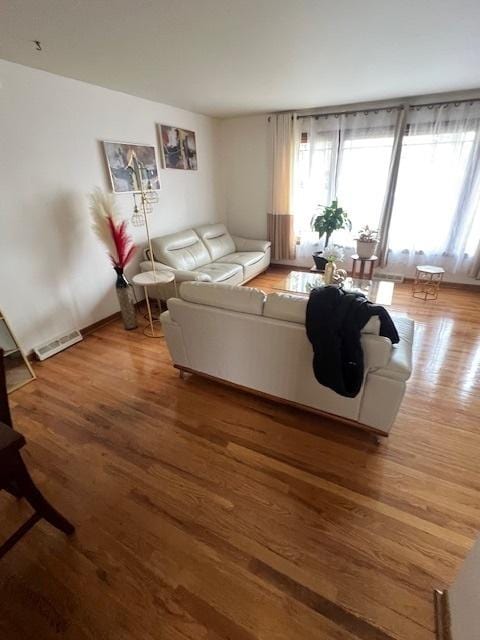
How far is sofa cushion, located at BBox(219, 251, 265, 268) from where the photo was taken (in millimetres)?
3984

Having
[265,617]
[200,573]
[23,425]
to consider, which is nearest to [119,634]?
[200,573]

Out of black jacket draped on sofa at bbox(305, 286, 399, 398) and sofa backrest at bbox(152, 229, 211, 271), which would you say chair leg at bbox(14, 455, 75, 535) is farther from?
sofa backrest at bbox(152, 229, 211, 271)

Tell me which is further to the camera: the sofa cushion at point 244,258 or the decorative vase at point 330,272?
the sofa cushion at point 244,258

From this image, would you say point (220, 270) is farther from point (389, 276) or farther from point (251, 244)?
point (389, 276)

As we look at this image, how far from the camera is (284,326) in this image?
1666mm

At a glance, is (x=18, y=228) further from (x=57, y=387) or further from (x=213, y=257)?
(x=213, y=257)

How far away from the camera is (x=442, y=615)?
3.35 ft

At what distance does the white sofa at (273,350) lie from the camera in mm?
1514

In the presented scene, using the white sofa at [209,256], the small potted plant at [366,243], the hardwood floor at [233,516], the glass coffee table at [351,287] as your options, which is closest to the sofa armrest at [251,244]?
the white sofa at [209,256]

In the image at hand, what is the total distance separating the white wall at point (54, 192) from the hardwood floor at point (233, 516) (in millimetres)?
934

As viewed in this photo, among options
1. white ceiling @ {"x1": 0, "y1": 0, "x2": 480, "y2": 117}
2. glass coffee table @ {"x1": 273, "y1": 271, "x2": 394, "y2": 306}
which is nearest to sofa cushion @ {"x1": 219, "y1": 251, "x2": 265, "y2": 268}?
glass coffee table @ {"x1": 273, "y1": 271, "x2": 394, "y2": 306}

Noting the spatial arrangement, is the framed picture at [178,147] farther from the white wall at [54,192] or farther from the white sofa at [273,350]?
the white sofa at [273,350]

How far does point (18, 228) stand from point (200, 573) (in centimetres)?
274

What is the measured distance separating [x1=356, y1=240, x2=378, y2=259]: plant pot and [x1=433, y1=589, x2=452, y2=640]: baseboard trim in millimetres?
3478
